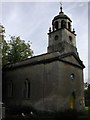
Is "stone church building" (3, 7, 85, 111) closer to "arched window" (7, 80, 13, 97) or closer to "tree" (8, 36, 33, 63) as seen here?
"arched window" (7, 80, 13, 97)

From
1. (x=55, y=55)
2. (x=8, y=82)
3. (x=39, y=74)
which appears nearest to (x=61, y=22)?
(x=55, y=55)

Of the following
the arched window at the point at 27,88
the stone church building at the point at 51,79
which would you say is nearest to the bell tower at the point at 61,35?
the stone church building at the point at 51,79

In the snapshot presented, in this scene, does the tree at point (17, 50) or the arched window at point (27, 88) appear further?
the tree at point (17, 50)

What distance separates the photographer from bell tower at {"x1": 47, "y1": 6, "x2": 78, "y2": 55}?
26.7 metres

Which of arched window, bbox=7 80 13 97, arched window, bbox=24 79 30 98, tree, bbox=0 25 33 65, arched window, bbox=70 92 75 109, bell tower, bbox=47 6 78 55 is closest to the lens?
arched window, bbox=70 92 75 109

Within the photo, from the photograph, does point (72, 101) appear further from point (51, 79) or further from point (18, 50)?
point (18, 50)

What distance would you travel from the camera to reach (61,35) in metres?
26.9

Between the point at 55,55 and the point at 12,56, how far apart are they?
15259 millimetres

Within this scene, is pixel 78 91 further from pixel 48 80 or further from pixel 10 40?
pixel 10 40

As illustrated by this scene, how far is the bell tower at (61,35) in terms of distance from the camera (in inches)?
1052

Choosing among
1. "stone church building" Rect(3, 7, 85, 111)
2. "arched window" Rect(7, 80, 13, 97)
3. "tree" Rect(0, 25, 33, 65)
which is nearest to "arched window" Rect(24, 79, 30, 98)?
"stone church building" Rect(3, 7, 85, 111)

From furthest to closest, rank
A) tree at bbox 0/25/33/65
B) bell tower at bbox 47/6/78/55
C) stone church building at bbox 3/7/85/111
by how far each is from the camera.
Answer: tree at bbox 0/25/33/65 < bell tower at bbox 47/6/78/55 < stone church building at bbox 3/7/85/111

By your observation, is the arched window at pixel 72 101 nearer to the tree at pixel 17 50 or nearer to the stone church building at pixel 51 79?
the stone church building at pixel 51 79

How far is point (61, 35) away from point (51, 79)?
8033 mm
